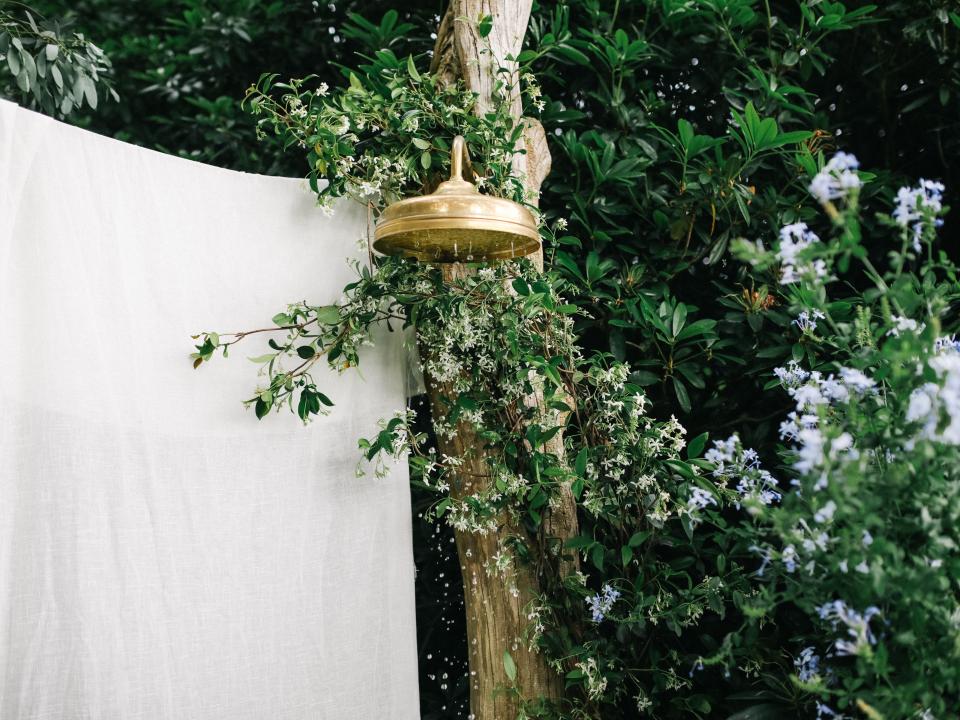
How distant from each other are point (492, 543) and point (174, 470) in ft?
2.57

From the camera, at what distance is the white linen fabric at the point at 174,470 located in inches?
61.8

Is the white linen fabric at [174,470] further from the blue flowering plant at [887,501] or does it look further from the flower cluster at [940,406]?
the flower cluster at [940,406]

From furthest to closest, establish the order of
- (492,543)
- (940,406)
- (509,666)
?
(492,543) < (509,666) < (940,406)

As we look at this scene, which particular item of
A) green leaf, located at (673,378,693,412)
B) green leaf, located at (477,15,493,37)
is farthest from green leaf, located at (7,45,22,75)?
→ green leaf, located at (673,378,693,412)

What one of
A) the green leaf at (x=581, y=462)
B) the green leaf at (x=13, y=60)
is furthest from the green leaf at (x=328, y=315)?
the green leaf at (x=13, y=60)

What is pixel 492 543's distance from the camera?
1.99m

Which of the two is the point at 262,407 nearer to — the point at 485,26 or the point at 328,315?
the point at 328,315

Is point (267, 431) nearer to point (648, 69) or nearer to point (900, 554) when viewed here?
point (900, 554)

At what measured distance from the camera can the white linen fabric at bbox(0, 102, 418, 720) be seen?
5.15 ft

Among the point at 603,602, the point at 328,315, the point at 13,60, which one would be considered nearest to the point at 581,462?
the point at 603,602

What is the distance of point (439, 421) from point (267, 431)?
426 mm

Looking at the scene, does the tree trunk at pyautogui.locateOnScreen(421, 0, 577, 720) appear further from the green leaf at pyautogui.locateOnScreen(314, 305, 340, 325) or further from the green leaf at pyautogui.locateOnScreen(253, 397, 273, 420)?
the green leaf at pyautogui.locateOnScreen(253, 397, 273, 420)

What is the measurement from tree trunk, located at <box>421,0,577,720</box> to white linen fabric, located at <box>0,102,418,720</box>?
17 centimetres

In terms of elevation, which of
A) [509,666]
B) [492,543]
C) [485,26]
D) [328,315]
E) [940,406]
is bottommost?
[509,666]
